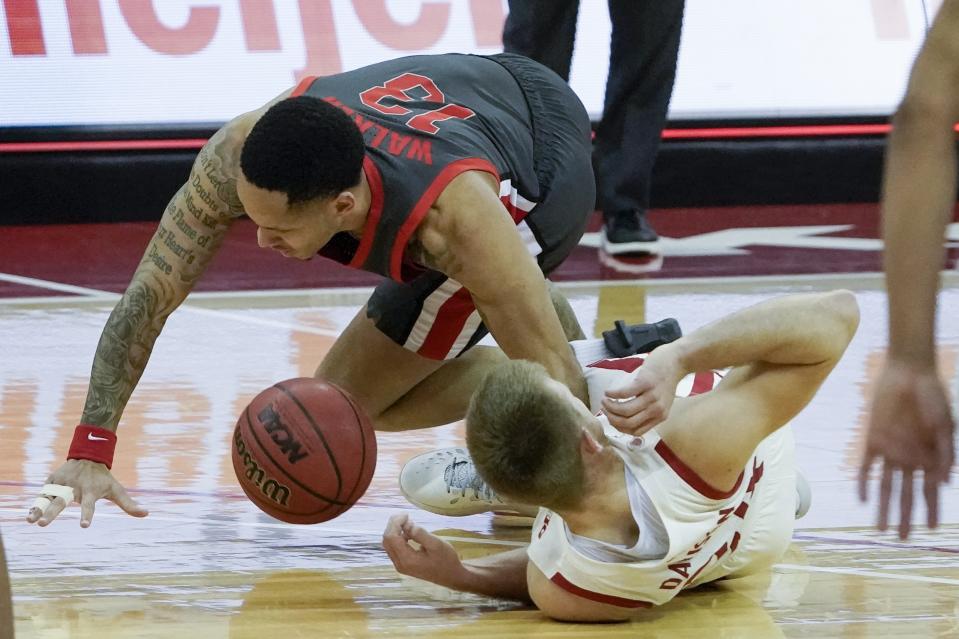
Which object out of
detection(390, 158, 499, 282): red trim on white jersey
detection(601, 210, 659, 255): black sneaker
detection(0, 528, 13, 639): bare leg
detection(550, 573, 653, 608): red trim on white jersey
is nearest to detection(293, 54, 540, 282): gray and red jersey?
detection(390, 158, 499, 282): red trim on white jersey

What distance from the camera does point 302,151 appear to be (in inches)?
135

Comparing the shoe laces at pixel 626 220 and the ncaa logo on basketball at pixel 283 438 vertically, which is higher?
the ncaa logo on basketball at pixel 283 438

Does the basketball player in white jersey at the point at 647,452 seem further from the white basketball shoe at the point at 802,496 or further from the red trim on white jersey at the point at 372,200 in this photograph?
the red trim on white jersey at the point at 372,200

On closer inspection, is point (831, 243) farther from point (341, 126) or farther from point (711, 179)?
point (341, 126)

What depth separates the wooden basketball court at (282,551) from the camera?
10.8 ft

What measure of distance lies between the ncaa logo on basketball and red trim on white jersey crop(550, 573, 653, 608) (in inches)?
27.2

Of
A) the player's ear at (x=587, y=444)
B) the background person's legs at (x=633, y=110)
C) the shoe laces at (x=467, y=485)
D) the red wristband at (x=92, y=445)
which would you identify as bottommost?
the background person's legs at (x=633, y=110)

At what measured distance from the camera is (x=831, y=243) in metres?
8.37

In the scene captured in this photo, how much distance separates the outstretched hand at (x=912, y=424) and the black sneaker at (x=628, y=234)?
5.99 m

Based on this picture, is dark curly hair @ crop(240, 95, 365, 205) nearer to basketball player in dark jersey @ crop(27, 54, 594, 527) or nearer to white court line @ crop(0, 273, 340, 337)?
basketball player in dark jersey @ crop(27, 54, 594, 527)

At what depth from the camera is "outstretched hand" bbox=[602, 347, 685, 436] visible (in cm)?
302

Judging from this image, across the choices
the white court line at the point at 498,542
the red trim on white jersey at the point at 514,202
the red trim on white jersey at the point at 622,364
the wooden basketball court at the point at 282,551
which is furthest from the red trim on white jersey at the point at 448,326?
the white court line at the point at 498,542

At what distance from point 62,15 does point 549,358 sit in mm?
5796

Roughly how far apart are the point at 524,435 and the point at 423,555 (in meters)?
0.54
